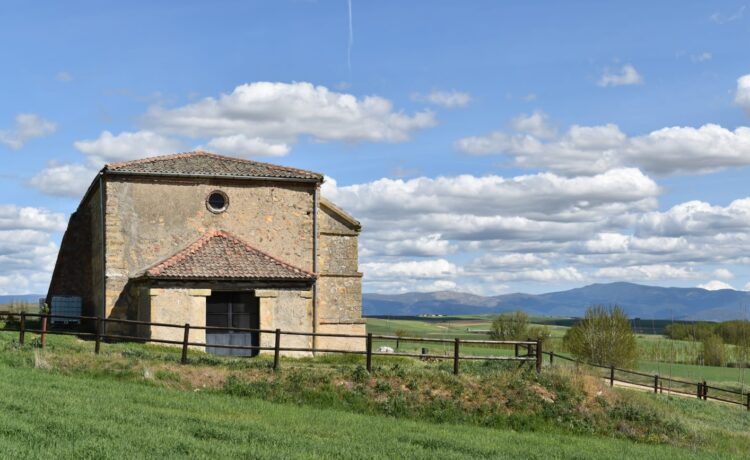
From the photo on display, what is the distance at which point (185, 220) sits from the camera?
3275 cm

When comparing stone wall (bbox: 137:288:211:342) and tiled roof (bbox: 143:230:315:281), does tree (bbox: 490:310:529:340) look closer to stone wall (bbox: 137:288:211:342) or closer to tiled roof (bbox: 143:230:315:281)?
tiled roof (bbox: 143:230:315:281)

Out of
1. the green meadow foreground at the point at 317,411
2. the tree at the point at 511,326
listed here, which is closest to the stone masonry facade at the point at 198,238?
the green meadow foreground at the point at 317,411

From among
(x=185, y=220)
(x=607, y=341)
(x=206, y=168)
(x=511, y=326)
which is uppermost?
(x=206, y=168)

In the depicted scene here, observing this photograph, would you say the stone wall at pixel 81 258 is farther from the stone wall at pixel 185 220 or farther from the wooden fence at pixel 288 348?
the wooden fence at pixel 288 348

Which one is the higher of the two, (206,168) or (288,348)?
(206,168)

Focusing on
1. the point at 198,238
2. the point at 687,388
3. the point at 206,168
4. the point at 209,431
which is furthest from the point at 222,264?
the point at 687,388

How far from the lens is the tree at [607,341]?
57.0 metres

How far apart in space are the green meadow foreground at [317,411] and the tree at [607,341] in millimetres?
29070

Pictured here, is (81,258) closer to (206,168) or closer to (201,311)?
(206,168)

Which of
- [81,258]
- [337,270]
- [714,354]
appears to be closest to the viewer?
[337,270]

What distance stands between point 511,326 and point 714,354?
63.9ft

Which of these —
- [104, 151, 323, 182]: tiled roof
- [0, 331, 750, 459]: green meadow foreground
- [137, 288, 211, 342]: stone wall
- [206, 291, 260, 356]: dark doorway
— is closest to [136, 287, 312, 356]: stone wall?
[137, 288, 211, 342]: stone wall

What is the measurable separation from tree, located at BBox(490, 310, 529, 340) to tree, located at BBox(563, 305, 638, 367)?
634 inches

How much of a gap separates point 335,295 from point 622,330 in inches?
1124
